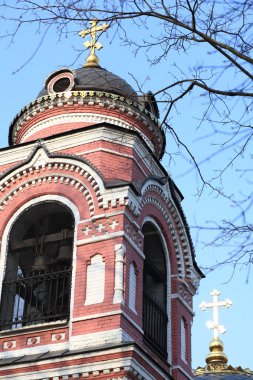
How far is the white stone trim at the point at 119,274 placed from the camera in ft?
36.1

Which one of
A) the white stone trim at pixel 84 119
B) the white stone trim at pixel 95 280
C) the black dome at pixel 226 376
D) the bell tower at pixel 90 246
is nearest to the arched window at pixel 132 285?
the bell tower at pixel 90 246

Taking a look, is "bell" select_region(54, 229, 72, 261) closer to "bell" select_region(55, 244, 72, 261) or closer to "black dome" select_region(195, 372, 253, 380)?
"bell" select_region(55, 244, 72, 261)

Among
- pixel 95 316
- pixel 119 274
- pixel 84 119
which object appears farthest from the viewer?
pixel 84 119

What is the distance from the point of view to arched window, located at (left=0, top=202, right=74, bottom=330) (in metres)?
11.9

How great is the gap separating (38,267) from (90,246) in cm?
94

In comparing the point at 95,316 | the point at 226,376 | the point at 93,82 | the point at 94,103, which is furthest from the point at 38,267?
the point at 226,376

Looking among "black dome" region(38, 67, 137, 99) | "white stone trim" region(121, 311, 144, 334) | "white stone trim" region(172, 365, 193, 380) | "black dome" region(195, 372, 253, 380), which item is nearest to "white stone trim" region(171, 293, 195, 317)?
"white stone trim" region(172, 365, 193, 380)

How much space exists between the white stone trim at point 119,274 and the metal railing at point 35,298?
2.61 ft

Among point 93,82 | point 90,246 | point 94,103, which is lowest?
point 90,246

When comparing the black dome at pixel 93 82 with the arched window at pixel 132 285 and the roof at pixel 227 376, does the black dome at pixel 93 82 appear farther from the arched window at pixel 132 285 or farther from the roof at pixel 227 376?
the roof at pixel 227 376

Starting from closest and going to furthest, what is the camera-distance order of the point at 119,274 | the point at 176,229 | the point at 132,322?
1. the point at 132,322
2. the point at 119,274
3. the point at 176,229

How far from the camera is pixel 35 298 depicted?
1227 centimetres

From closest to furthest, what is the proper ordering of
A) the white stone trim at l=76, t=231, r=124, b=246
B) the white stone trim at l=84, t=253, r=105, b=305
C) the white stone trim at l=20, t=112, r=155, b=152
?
the white stone trim at l=84, t=253, r=105, b=305 < the white stone trim at l=76, t=231, r=124, b=246 < the white stone trim at l=20, t=112, r=155, b=152

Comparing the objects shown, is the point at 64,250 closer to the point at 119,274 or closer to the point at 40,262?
the point at 40,262
